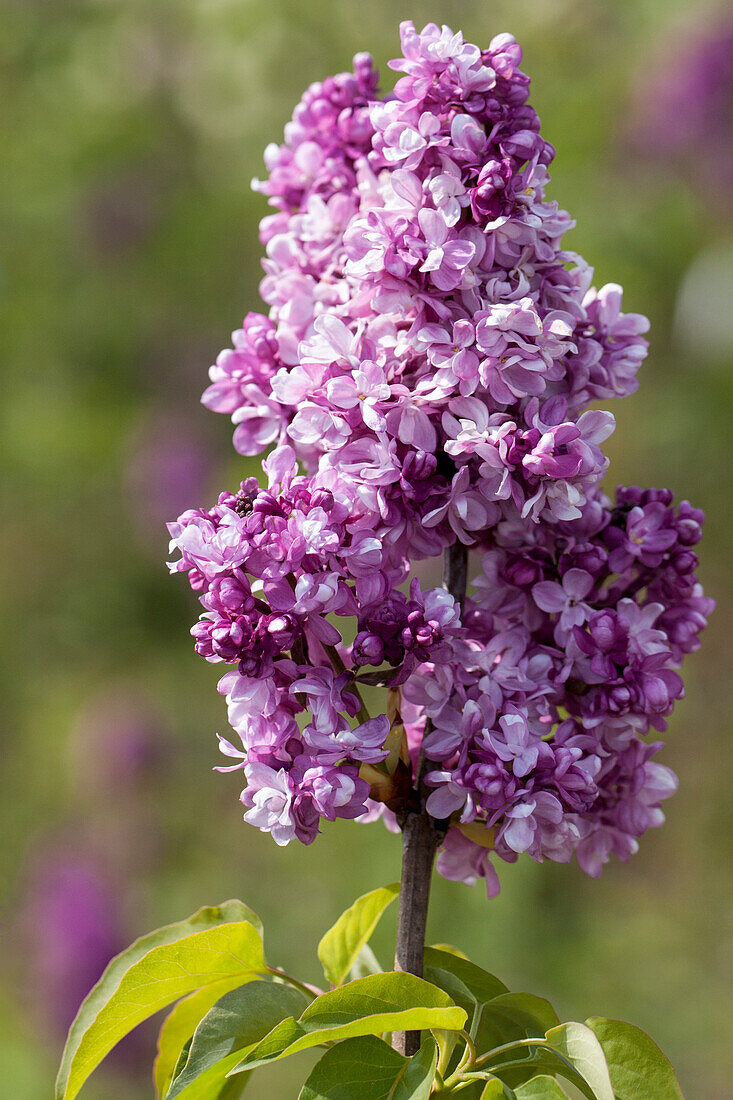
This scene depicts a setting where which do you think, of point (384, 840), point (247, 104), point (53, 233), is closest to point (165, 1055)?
point (384, 840)

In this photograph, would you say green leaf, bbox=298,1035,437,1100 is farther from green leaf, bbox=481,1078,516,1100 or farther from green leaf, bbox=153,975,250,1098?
green leaf, bbox=153,975,250,1098

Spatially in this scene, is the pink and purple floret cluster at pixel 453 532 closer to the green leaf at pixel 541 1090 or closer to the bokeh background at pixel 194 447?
the green leaf at pixel 541 1090

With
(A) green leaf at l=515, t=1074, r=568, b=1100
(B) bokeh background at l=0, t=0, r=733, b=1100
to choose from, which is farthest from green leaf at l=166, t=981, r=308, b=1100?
(B) bokeh background at l=0, t=0, r=733, b=1100

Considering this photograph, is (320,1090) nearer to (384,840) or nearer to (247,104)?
(384,840)

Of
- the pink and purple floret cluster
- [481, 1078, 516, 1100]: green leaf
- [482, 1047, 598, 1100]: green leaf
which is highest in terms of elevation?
the pink and purple floret cluster

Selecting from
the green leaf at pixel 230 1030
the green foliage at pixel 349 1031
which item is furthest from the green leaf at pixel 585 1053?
the green leaf at pixel 230 1030

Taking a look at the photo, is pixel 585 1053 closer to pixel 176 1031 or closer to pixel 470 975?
pixel 470 975

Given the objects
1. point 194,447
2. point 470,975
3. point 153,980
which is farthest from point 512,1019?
point 194,447
